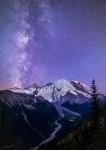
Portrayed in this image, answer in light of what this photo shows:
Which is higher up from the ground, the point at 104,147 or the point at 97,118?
the point at 97,118

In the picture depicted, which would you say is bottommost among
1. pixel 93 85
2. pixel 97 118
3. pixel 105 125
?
pixel 105 125

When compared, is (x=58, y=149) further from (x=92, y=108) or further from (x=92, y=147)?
(x=92, y=147)

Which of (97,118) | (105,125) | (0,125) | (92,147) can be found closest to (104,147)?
(92,147)

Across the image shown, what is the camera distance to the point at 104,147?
27.2 meters

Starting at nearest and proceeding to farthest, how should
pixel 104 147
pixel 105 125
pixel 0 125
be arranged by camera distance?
1. pixel 104 147
2. pixel 105 125
3. pixel 0 125

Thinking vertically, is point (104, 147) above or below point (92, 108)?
below

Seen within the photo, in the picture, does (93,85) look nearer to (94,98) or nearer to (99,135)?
(94,98)

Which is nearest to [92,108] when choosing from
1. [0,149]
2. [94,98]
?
[94,98]

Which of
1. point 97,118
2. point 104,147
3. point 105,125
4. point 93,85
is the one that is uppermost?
point 93,85

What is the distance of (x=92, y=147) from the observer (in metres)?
27.4

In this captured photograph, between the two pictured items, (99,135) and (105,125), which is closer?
(99,135)

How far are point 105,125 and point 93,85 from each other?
1984 centimetres

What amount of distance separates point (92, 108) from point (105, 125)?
745 inches

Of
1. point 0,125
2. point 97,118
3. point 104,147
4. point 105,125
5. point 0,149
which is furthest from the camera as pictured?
point 0,149
